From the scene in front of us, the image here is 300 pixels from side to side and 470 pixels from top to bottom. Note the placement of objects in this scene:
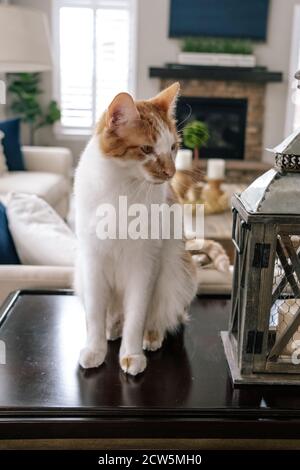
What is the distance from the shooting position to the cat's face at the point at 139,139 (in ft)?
2.78

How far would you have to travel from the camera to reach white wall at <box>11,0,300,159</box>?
5.79 m

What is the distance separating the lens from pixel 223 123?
19.9 feet

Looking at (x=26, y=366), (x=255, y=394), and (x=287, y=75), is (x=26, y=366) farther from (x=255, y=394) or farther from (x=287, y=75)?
(x=287, y=75)

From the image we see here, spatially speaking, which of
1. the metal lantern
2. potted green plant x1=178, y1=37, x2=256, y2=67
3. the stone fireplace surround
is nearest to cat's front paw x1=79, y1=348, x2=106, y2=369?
the metal lantern

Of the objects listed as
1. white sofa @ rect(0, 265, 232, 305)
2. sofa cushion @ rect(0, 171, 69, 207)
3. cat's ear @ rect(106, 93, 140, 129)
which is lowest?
sofa cushion @ rect(0, 171, 69, 207)

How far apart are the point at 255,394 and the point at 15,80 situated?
5.63 metres

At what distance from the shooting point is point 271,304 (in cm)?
83

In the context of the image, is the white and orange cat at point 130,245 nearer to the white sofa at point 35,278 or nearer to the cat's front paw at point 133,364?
the cat's front paw at point 133,364

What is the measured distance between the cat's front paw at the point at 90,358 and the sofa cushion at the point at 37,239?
1.83 feet

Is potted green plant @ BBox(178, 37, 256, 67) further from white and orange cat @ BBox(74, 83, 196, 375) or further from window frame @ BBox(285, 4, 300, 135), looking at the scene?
white and orange cat @ BBox(74, 83, 196, 375)

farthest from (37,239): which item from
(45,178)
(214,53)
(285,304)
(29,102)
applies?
(214,53)

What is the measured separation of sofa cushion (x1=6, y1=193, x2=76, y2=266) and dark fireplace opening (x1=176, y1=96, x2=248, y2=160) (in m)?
4.62

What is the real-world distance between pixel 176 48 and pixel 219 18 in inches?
22.3

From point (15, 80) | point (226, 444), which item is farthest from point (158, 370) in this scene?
point (15, 80)
